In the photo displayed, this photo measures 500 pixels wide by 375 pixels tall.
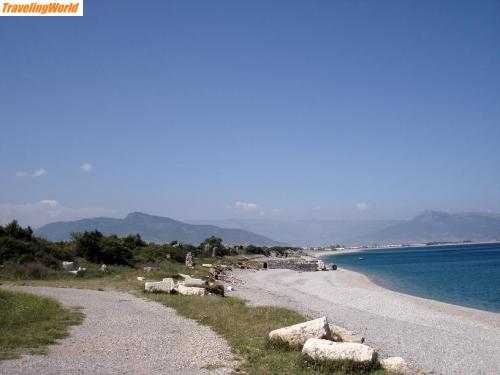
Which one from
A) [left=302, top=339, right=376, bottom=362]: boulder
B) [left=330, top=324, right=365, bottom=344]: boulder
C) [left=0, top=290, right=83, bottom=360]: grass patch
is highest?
[left=0, top=290, right=83, bottom=360]: grass patch

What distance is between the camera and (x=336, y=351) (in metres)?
11.2

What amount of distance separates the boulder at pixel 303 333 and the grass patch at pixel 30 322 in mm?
6368

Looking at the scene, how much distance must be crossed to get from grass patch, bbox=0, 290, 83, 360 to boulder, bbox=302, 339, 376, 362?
691 cm

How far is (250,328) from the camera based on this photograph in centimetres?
1590

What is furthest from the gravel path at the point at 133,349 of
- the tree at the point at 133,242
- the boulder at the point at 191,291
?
the tree at the point at 133,242

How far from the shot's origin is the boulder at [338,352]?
36.5ft

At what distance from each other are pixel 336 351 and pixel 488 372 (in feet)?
19.7

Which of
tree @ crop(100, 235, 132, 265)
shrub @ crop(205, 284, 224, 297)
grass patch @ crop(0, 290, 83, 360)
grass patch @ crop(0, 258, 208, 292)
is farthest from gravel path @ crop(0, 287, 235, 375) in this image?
tree @ crop(100, 235, 132, 265)

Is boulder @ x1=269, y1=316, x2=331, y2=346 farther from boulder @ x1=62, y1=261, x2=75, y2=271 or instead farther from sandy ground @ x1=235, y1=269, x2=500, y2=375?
boulder @ x1=62, y1=261, x2=75, y2=271

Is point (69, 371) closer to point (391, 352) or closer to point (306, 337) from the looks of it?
point (306, 337)

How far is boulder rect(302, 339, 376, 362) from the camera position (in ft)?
36.5

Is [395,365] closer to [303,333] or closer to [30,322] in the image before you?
[303,333]

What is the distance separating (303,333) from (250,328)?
11.2ft

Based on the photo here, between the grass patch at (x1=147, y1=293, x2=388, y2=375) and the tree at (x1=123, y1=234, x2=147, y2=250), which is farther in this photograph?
the tree at (x1=123, y1=234, x2=147, y2=250)
